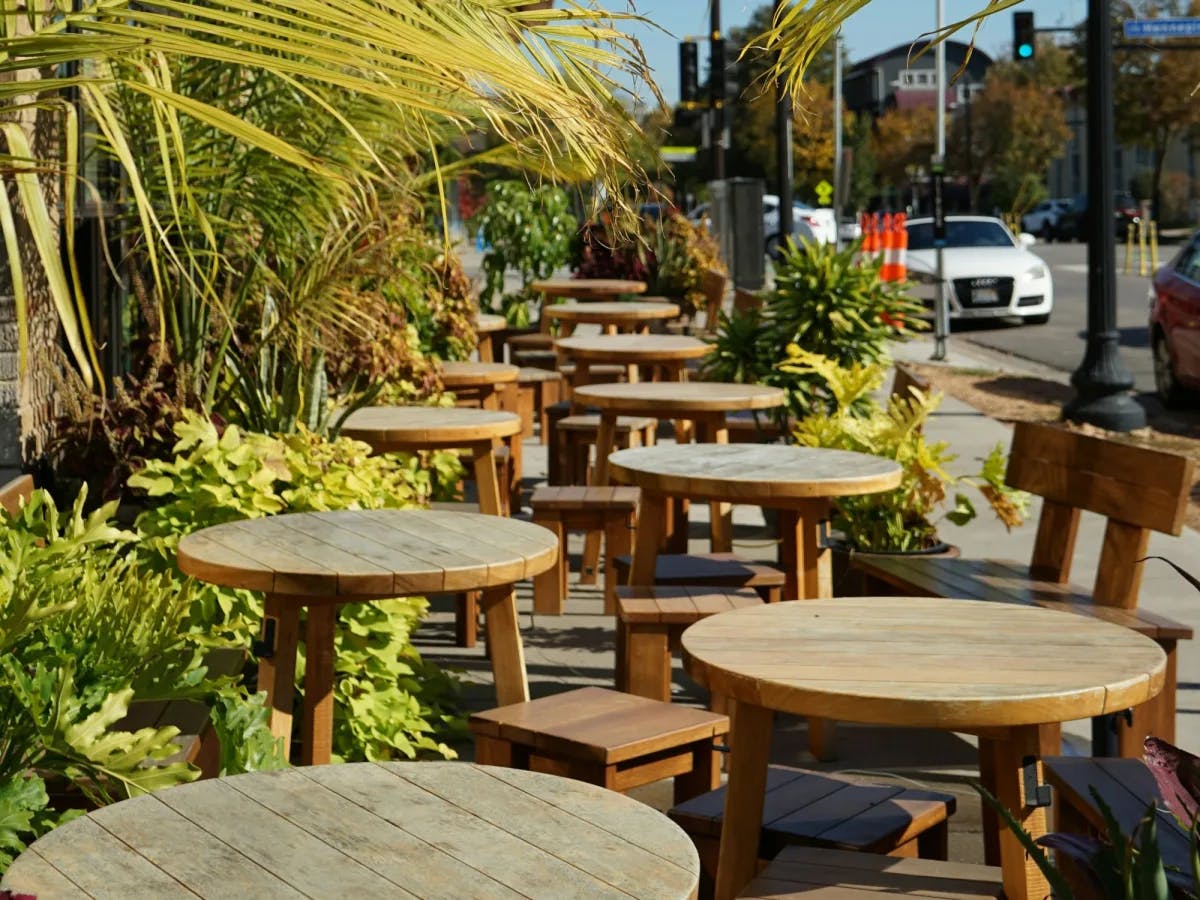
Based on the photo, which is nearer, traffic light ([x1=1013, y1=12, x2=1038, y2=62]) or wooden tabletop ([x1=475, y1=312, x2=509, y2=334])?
wooden tabletop ([x1=475, y1=312, x2=509, y2=334])

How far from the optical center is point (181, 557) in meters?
4.04

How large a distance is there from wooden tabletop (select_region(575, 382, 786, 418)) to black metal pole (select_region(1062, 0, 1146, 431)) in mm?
4783

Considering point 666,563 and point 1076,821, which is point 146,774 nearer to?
point 1076,821

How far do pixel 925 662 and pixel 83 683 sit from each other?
155 centimetres

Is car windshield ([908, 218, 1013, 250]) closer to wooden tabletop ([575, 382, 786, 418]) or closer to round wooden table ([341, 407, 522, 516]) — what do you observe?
wooden tabletop ([575, 382, 786, 418])

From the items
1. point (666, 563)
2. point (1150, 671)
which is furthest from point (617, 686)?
point (1150, 671)

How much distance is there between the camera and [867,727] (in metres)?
5.73

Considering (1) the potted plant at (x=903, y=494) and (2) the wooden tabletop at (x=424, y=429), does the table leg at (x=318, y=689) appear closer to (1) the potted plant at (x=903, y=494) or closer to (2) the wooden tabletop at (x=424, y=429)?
(2) the wooden tabletop at (x=424, y=429)

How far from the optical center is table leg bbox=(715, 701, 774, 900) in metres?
3.32

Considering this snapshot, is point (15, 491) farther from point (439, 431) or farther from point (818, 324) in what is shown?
point (818, 324)

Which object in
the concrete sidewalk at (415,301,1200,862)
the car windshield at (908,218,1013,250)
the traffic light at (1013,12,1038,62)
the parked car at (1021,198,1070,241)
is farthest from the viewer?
the parked car at (1021,198,1070,241)

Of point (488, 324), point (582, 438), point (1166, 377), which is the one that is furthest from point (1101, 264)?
point (582, 438)

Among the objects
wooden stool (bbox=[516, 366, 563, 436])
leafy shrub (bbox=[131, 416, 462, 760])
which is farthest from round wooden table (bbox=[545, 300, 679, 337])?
leafy shrub (bbox=[131, 416, 462, 760])

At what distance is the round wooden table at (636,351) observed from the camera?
30.4ft
